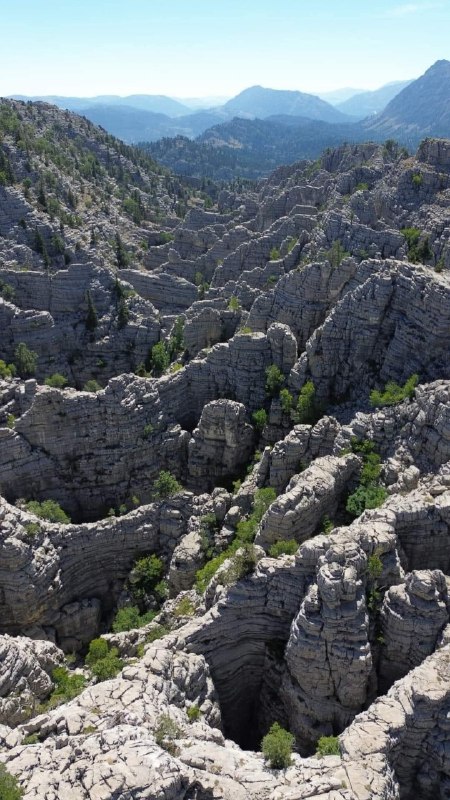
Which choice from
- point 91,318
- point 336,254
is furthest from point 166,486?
point 91,318

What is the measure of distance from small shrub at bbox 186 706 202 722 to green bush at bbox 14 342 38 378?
163ft

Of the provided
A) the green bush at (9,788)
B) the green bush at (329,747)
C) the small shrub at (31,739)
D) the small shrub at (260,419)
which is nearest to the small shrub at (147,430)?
the small shrub at (260,419)

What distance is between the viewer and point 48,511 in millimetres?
52906

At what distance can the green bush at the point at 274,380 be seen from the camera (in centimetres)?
5906

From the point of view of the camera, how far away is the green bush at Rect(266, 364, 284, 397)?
59.1m

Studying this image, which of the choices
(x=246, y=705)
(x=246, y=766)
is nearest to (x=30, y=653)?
(x=246, y=705)

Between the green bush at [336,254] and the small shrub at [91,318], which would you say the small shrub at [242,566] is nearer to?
the green bush at [336,254]

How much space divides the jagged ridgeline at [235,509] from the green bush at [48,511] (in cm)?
20

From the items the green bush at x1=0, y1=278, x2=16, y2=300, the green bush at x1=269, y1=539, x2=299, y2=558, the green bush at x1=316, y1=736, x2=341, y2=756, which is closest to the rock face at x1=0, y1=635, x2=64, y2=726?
the green bush at x1=269, y1=539, x2=299, y2=558

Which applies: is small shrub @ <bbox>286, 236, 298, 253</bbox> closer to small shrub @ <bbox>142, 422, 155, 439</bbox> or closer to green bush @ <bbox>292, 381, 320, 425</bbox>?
green bush @ <bbox>292, 381, 320, 425</bbox>

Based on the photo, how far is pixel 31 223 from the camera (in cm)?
9062

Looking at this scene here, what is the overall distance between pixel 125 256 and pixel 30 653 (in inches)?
2954

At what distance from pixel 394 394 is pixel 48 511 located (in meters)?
32.6

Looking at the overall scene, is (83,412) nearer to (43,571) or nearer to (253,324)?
(43,571)
